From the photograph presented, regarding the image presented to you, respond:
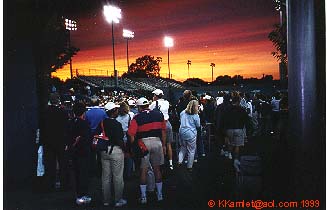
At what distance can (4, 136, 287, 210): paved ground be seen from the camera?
19.2 ft

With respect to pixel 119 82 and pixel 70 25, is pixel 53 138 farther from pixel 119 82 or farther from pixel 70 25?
pixel 119 82

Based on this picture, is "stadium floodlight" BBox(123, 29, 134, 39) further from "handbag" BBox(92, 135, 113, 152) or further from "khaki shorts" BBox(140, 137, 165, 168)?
"handbag" BBox(92, 135, 113, 152)

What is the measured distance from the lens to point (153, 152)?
6.39 m

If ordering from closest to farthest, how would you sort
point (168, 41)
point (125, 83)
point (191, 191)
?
point (191, 191) < point (168, 41) < point (125, 83)

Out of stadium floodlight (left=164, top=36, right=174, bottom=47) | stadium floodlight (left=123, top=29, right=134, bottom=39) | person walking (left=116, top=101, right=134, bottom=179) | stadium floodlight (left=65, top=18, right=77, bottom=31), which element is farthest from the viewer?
stadium floodlight (left=123, top=29, right=134, bottom=39)

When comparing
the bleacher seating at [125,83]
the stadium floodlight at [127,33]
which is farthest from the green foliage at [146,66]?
the stadium floodlight at [127,33]

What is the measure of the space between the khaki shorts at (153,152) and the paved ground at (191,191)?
66cm

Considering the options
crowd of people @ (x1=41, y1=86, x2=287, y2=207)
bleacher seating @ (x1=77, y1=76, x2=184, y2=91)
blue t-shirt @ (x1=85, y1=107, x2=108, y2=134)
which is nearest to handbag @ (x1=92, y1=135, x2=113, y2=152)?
crowd of people @ (x1=41, y1=86, x2=287, y2=207)

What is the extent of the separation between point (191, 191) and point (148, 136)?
4.74 feet

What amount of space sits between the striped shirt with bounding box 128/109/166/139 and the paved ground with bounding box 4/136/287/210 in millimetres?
1149

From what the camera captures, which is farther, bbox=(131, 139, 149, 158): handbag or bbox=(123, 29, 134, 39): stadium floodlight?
bbox=(123, 29, 134, 39): stadium floodlight

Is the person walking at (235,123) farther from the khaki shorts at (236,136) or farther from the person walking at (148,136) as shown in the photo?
the person walking at (148,136)

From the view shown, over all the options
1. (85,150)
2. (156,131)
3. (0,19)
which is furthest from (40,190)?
(0,19)

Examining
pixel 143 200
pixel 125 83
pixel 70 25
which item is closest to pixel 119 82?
pixel 125 83
